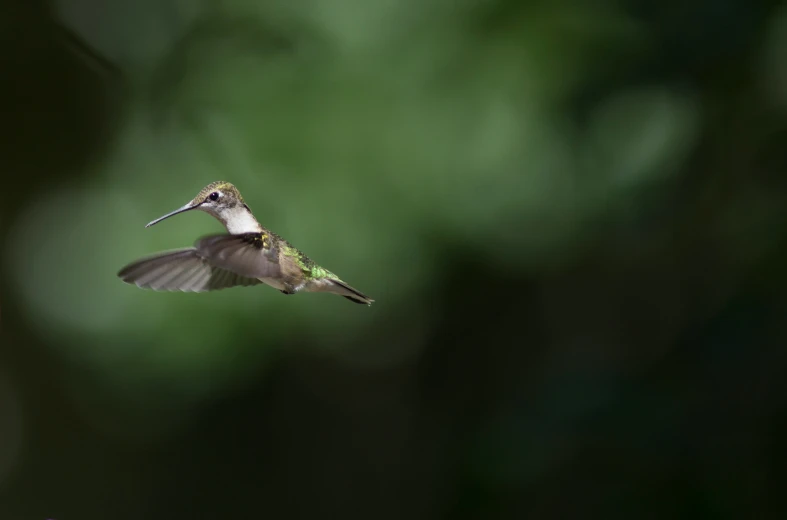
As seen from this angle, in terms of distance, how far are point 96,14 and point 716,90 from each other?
1.96 metres

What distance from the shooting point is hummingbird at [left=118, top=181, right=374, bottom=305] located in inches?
29.0

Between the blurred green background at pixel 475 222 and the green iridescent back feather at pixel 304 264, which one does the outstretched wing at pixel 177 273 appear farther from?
the blurred green background at pixel 475 222

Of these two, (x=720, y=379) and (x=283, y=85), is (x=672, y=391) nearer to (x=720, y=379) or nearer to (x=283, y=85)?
(x=720, y=379)

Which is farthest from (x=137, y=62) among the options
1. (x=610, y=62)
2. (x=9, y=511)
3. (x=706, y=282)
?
(x=9, y=511)

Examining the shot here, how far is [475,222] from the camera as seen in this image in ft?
8.34

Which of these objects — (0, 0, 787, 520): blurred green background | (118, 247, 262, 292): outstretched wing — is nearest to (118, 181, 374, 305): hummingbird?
(118, 247, 262, 292): outstretched wing

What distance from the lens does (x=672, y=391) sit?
2.21 meters

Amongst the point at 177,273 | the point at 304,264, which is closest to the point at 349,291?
the point at 304,264

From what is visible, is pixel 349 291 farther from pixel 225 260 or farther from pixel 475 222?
pixel 475 222

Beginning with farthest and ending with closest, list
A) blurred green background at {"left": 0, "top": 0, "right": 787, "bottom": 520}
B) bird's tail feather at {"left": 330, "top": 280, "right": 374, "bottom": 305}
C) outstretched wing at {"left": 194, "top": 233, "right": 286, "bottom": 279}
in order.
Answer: blurred green background at {"left": 0, "top": 0, "right": 787, "bottom": 520} < bird's tail feather at {"left": 330, "top": 280, "right": 374, "bottom": 305} < outstretched wing at {"left": 194, "top": 233, "right": 286, "bottom": 279}

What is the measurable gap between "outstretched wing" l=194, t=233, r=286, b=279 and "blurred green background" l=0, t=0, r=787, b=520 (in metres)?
1.19

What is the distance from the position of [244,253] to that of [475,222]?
1.80 meters

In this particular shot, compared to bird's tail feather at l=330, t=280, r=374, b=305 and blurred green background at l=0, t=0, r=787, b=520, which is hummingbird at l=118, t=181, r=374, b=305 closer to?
bird's tail feather at l=330, t=280, r=374, b=305

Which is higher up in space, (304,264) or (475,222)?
(475,222)
